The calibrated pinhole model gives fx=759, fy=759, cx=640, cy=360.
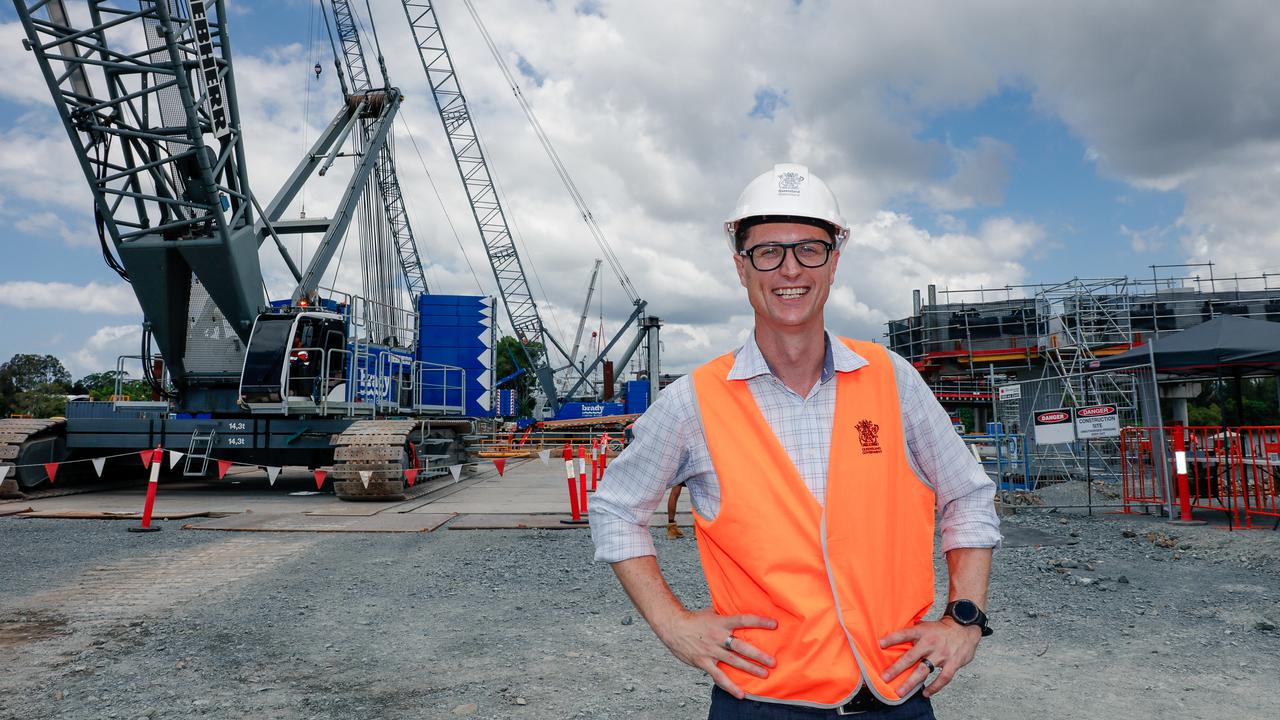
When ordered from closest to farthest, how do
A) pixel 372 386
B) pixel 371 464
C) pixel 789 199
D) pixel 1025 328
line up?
1. pixel 789 199
2. pixel 371 464
3. pixel 372 386
4. pixel 1025 328

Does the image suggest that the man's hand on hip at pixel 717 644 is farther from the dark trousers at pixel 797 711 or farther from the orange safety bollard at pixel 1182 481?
the orange safety bollard at pixel 1182 481

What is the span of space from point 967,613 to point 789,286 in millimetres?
852

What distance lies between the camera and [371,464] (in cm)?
1162

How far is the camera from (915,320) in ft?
139

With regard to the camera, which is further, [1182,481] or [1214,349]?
[1214,349]

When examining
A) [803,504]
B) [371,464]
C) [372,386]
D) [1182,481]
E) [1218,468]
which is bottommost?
[1182,481]

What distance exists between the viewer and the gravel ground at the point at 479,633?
387 cm

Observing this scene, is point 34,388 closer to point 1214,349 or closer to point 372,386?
point 372,386

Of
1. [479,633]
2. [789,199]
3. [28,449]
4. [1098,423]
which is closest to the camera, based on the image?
[789,199]

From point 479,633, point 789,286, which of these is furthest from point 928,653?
point 479,633

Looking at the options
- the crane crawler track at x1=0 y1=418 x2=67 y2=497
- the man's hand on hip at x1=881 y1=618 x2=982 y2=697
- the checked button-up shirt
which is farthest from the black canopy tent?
the crane crawler track at x1=0 y1=418 x2=67 y2=497

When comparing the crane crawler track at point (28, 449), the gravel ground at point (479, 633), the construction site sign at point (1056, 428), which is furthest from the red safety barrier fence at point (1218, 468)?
the crane crawler track at point (28, 449)

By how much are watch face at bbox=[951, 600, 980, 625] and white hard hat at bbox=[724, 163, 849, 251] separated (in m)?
0.91

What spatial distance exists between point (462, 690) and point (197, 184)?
13185 mm
